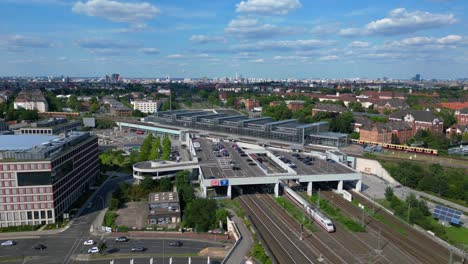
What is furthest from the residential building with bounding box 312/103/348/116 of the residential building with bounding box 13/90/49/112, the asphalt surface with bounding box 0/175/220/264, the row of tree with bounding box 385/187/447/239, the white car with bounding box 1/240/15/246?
the residential building with bounding box 13/90/49/112

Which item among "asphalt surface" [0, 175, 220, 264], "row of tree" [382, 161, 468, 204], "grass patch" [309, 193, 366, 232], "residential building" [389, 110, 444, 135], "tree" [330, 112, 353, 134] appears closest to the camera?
"asphalt surface" [0, 175, 220, 264]

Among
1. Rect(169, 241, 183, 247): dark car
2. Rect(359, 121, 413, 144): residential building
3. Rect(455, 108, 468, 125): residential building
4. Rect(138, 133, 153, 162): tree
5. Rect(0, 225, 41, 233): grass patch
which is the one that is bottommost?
Rect(0, 225, 41, 233): grass patch

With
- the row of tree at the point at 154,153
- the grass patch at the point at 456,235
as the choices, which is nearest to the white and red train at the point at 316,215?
the grass patch at the point at 456,235

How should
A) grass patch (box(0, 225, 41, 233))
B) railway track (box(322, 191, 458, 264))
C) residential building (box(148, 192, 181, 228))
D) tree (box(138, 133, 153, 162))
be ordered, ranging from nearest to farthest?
railway track (box(322, 191, 458, 264)) < grass patch (box(0, 225, 41, 233)) < residential building (box(148, 192, 181, 228)) < tree (box(138, 133, 153, 162))

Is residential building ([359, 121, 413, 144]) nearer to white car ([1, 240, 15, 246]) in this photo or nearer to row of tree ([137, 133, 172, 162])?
row of tree ([137, 133, 172, 162])

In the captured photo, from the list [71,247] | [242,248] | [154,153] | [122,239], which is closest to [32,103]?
[154,153]

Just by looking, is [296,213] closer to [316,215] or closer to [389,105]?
[316,215]

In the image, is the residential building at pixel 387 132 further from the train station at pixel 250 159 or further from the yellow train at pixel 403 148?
the train station at pixel 250 159

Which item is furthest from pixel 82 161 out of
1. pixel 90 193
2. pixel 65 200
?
pixel 65 200
